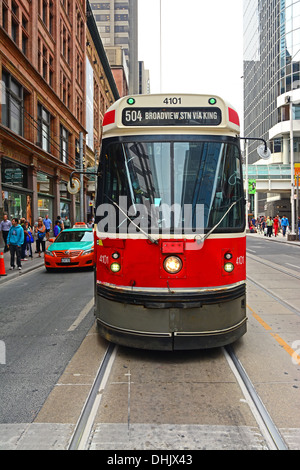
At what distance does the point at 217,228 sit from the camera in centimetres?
485

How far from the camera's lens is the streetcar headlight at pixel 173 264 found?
15.4 ft

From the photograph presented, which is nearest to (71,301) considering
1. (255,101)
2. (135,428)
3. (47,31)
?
(135,428)

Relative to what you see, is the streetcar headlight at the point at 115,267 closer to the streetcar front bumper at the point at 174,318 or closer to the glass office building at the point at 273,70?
the streetcar front bumper at the point at 174,318

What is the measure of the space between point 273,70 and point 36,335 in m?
61.8

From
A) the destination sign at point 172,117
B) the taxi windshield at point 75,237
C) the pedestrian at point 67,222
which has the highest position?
the destination sign at point 172,117

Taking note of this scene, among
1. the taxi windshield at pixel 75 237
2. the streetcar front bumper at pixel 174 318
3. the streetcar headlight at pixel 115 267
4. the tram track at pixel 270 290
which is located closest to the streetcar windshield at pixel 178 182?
the streetcar headlight at pixel 115 267

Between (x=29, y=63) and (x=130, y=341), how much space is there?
24.1 meters

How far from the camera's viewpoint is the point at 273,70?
192 ft

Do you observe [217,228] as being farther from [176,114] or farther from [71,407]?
[71,407]

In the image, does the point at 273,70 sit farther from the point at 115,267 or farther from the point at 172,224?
the point at 115,267

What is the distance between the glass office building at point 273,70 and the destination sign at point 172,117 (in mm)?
50062

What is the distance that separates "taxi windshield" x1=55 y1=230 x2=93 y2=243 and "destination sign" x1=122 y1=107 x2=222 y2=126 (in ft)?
33.3

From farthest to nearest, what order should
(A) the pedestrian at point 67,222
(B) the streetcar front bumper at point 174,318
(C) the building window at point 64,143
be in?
(A) the pedestrian at point 67,222, (C) the building window at point 64,143, (B) the streetcar front bumper at point 174,318

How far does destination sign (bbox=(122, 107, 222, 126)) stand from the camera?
5.01m
